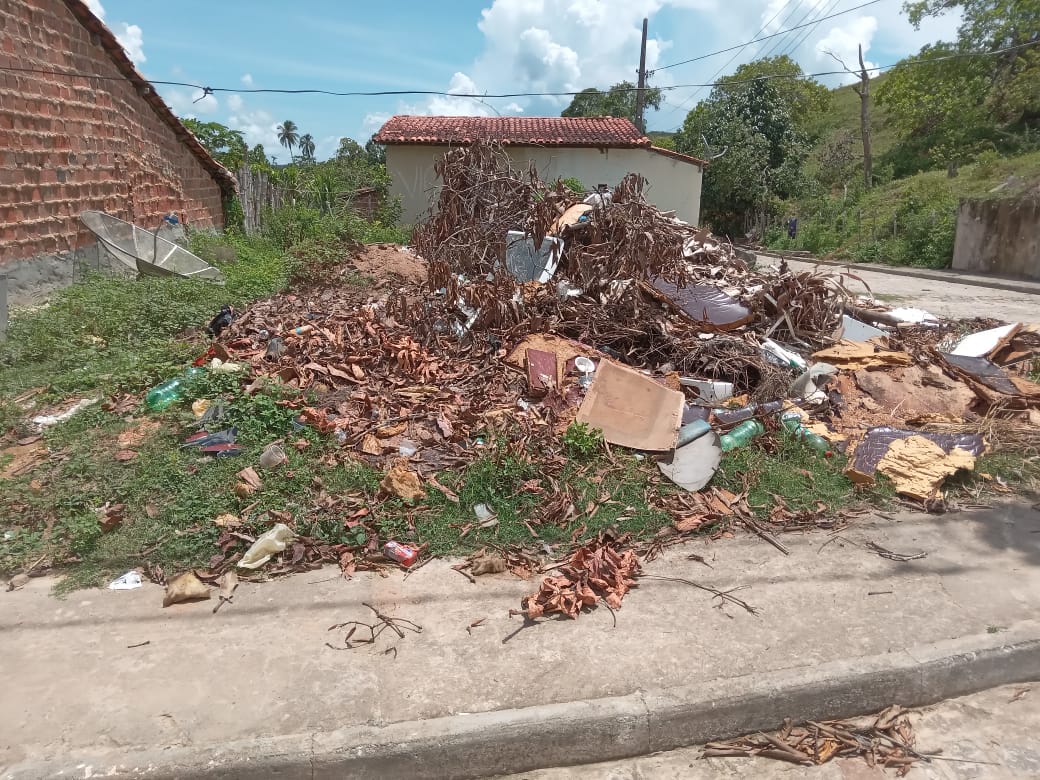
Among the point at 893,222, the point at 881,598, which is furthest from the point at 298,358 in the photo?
the point at 893,222

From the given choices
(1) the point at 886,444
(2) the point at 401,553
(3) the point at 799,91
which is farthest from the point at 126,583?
(3) the point at 799,91

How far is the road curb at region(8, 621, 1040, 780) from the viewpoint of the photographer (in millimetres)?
2379

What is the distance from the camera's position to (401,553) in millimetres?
3643

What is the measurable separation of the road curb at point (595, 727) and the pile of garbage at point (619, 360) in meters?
0.68

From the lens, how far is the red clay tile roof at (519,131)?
62.5ft

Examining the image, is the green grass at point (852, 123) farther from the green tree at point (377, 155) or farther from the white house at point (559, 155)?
the green tree at point (377, 155)

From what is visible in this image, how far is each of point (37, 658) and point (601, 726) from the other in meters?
2.39

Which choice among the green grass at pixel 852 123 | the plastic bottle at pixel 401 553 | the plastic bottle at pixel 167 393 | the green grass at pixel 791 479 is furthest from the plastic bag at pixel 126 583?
the green grass at pixel 852 123

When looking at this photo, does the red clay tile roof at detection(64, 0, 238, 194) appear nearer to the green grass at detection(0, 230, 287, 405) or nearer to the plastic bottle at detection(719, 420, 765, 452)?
the green grass at detection(0, 230, 287, 405)

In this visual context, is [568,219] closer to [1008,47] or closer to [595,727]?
[595,727]

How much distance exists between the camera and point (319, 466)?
4266mm

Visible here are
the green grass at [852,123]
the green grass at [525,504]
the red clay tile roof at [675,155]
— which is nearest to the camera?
the green grass at [525,504]

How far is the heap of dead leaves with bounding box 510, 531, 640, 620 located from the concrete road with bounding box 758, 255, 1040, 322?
288 inches

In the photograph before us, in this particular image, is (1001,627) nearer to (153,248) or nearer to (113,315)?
(113,315)
